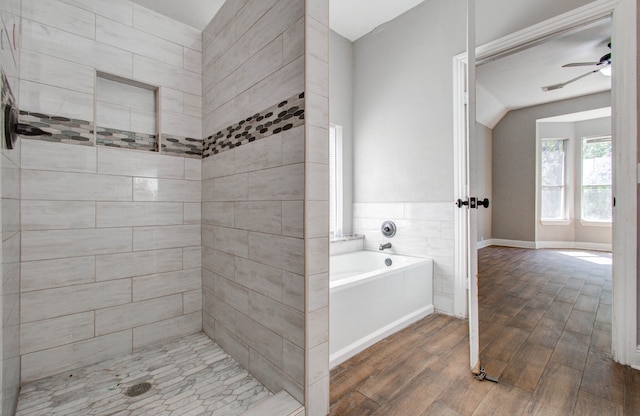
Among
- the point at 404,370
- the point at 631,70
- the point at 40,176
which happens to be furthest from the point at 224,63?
the point at 631,70

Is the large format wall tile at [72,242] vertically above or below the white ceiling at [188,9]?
below

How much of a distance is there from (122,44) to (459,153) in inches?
108

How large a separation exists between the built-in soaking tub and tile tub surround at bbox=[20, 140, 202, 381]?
1160 mm

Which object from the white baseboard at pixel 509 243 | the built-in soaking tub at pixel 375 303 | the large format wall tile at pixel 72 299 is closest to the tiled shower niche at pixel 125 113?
the large format wall tile at pixel 72 299

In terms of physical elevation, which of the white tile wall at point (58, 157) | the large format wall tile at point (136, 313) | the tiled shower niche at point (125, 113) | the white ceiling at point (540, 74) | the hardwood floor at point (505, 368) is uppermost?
the white ceiling at point (540, 74)

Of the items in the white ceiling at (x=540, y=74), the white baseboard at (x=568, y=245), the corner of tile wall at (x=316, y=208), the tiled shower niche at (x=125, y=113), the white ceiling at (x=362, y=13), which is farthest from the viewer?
the white baseboard at (x=568, y=245)

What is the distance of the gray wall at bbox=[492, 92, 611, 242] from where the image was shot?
5887 mm

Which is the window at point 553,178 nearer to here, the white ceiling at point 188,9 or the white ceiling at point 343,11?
the white ceiling at point 343,11

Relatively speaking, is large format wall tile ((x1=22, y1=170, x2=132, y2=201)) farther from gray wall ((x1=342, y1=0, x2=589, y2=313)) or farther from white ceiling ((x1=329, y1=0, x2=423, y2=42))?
white ceiling ((x1=329, y1=0, x2=423, y2=42))

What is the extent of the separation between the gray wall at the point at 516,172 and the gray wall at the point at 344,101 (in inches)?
188

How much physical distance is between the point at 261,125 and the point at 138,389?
5.25ft

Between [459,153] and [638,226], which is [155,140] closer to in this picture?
[459,153]

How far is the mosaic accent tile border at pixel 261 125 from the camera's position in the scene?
132 centimetres

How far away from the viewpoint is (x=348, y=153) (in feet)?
11.0
